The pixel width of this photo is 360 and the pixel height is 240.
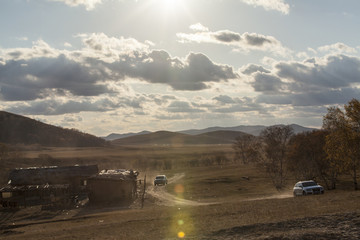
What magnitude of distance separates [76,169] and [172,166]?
65122mm

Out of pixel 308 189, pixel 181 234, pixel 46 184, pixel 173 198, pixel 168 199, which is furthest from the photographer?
pixel 46 184

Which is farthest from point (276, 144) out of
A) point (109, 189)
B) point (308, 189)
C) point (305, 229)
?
point (305, 229)

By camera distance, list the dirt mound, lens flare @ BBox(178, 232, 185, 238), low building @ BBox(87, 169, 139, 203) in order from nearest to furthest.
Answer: the dirt mound → lens flare @ BBox(178, 232, 185, 238) → low building @ BBox(87, 169, 139, 203)

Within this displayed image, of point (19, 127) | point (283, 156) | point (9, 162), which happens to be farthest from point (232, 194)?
point (19, 127)

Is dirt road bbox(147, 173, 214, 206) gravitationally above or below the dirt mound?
below

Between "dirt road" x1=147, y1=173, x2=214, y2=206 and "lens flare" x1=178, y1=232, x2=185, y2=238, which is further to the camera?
"dirt road" x1=147, y1=173, x2=214, y2=206

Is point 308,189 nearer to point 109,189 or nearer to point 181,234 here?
point 181,234

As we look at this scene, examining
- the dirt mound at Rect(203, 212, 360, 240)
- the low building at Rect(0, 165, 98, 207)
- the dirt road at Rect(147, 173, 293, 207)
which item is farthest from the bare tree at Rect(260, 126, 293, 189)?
the dirt mound at Rect(203, 212, 360, 240)

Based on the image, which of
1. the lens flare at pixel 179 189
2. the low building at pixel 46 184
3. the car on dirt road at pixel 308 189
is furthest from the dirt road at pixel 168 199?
the low building at pixel 46 184

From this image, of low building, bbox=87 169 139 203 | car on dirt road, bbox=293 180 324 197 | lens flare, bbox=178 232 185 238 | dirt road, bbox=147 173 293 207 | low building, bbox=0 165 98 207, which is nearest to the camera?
lens flare, bbox=178 232 185 238

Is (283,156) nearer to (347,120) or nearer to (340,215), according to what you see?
(347,120)

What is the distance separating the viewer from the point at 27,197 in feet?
164

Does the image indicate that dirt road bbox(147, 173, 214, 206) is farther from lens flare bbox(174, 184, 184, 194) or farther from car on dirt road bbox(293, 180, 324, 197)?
car on dirt road bbox(293, 180, 324, 197)

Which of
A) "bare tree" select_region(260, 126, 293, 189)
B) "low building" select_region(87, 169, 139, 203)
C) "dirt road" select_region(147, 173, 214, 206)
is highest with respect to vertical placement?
"bare tree" select_region(260, 126, 293, 189)
